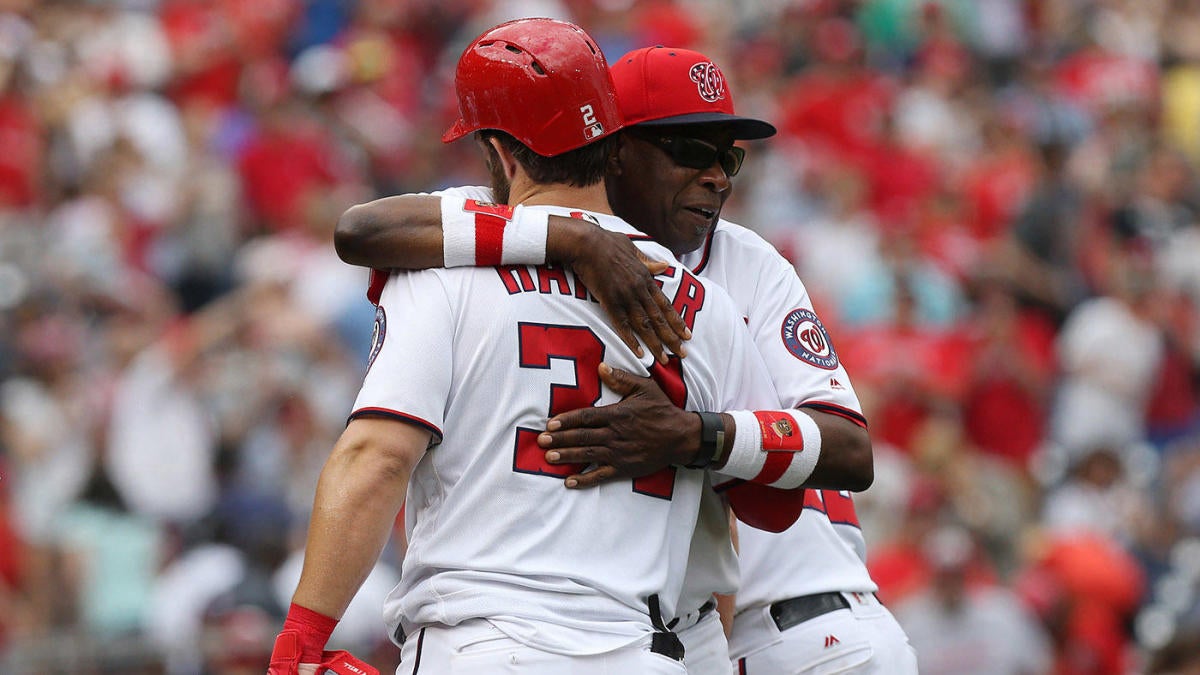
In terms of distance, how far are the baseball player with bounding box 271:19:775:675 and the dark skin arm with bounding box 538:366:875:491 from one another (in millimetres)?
32

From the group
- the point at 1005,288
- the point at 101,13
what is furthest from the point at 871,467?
the point at 101,13

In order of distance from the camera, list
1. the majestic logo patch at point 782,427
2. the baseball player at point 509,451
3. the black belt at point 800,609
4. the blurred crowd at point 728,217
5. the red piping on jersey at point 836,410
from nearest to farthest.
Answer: the baseball player at point 509,451, the majestic logo patch at point 782,427, the red piping on jersey at point 836,410, the black belt at point 800,609, the blurred crowd at point 728,217

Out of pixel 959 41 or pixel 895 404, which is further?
pixel 959 41

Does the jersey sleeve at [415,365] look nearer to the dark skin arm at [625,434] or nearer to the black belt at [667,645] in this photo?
the dark skin arm at [625,434]

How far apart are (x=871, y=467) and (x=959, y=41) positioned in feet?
38.3

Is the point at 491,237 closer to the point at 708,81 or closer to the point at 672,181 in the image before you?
the point at 672,181

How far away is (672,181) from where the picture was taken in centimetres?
428

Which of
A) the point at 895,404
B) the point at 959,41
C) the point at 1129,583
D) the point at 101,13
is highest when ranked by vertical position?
the point at 101,13

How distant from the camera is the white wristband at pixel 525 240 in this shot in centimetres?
364

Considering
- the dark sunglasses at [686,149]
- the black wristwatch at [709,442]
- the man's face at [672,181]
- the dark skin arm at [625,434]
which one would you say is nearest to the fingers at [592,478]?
the dark skin arm at [625,434]

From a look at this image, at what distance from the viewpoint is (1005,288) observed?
11.4m

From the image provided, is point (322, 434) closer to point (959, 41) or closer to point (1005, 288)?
point (1005, 288)

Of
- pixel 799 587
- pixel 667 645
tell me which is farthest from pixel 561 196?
pixel 799 587

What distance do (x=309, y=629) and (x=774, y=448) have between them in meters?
1.08
